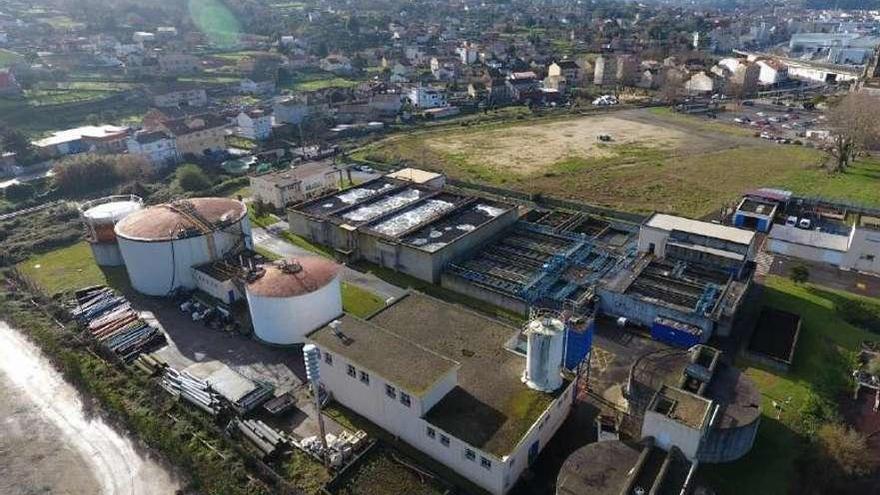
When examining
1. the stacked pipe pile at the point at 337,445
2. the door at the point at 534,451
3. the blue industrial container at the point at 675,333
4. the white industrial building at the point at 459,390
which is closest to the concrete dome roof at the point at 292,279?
the white industrial building at the point at 459,390

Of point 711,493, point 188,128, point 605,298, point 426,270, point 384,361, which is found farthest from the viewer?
point 188,128

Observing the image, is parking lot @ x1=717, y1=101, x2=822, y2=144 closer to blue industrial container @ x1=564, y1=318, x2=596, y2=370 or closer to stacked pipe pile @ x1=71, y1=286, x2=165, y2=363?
blue industrial container @ x1=564, y1=318, x2=596, y2=370

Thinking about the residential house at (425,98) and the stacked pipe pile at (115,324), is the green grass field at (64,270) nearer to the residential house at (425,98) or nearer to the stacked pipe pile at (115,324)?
the stacked pipe pile at (115,324)

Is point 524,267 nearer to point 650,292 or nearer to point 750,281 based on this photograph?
point 650,292

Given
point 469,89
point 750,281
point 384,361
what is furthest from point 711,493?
point 469,89

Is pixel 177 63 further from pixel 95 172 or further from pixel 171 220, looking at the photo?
pixel 171 220
